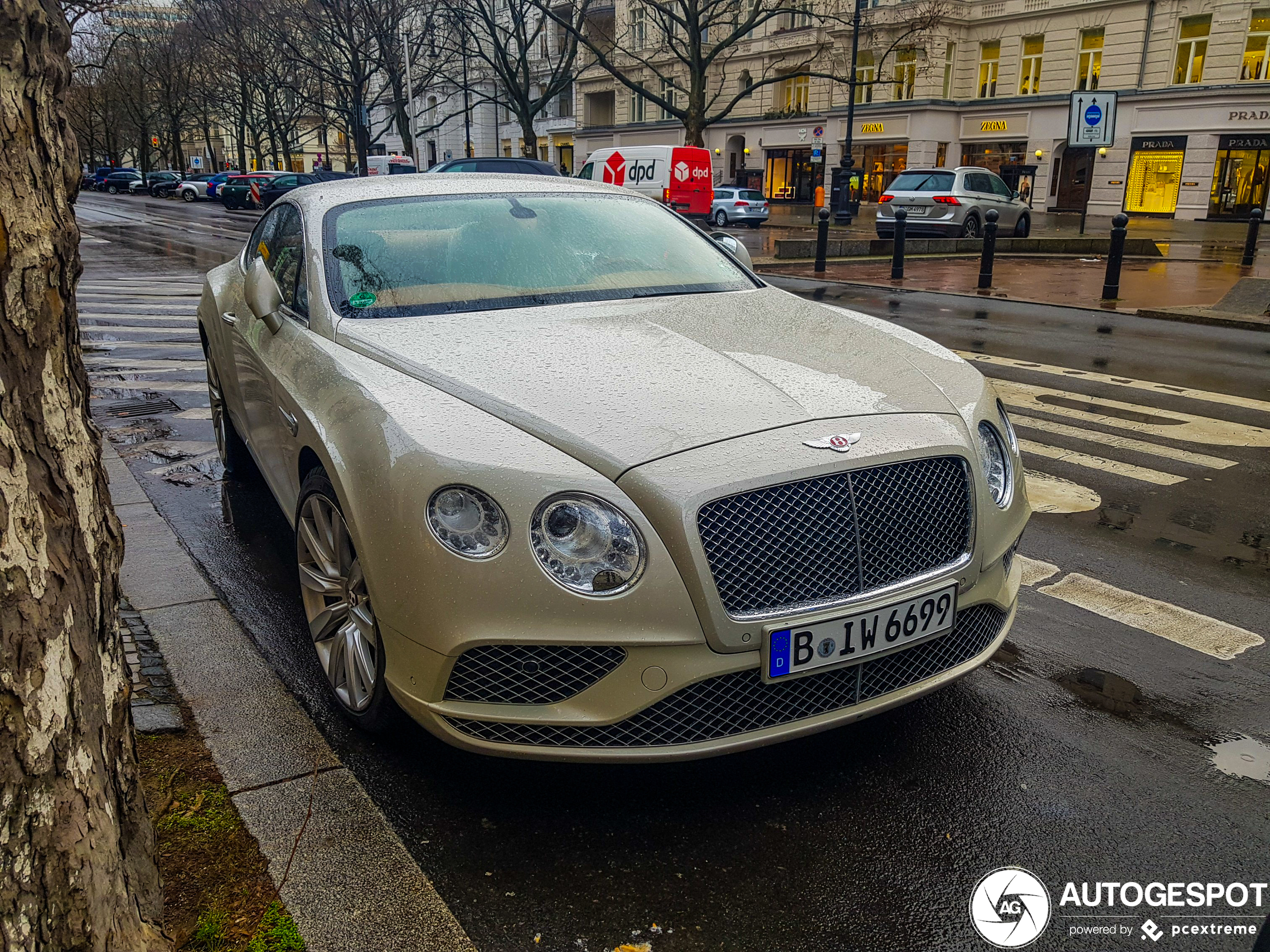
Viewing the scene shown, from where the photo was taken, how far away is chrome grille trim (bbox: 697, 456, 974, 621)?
2506 mm

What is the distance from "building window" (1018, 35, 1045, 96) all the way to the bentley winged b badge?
1914 inches

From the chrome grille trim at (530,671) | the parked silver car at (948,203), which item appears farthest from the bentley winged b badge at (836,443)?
the parked silver car at (948,203)

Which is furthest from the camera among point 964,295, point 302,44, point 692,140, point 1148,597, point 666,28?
point 302,44

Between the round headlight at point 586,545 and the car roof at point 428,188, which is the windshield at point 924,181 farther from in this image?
the round headlight at point 586,545

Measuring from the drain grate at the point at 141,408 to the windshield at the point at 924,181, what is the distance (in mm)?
20992

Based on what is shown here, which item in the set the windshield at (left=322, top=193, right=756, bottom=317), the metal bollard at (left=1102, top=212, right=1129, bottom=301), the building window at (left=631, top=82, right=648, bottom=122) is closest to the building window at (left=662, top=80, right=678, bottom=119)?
the building window at (left=631, top=82, right=648, bottom=122)

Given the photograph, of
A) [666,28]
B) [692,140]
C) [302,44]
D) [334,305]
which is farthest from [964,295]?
[302,44]

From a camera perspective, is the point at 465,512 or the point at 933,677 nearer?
the point at 465,512

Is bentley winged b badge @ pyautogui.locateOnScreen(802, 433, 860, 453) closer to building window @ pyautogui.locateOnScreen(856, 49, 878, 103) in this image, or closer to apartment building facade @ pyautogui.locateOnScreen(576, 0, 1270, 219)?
apartment building facade @ pyautogui.locateOnScreen(576, 0, 1270, 219)

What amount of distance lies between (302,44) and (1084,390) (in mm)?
53996

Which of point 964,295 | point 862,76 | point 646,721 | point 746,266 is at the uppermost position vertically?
point 862,76

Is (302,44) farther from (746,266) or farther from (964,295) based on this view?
(746,266)

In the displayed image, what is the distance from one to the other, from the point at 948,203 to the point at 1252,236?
6758mm

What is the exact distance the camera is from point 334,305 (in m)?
3.65
